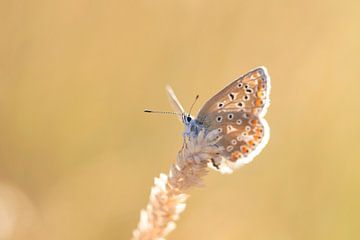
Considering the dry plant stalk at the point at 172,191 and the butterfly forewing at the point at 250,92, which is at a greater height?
the butterfly forewing at the point at 250,92

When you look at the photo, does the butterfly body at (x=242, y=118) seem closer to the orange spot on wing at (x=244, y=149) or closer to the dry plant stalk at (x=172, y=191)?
the orange spot on wing at (x=244, y=149)

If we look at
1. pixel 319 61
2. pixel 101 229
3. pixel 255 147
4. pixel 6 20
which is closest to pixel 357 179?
pixel 319 61

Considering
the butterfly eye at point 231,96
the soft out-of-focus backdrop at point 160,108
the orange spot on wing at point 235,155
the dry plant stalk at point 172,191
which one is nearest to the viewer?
the dry plant stalk at point 172,191

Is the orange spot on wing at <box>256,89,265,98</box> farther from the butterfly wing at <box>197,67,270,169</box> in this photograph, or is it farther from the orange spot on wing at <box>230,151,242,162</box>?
the orange spot on wing at <box>230,151,242,162</box>

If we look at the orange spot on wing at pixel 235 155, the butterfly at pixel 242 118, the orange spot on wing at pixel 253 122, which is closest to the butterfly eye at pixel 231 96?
the butterfly at pixel 242 118

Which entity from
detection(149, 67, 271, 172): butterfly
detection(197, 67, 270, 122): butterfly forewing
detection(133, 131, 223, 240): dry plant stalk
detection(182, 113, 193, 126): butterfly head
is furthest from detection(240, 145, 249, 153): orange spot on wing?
detection(133, 131, 223, 240): dry plant stalk
